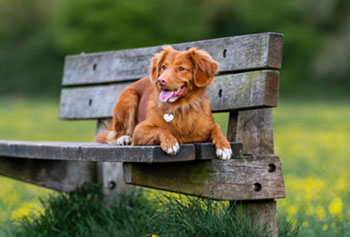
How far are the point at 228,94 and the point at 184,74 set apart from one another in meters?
0.45

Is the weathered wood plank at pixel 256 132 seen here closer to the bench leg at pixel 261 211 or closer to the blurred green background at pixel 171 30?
the bench leg at pixel 261 211

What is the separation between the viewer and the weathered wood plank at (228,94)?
294 cm

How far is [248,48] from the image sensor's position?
3.12 meters

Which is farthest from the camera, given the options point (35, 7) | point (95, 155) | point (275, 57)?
point (35, 7)

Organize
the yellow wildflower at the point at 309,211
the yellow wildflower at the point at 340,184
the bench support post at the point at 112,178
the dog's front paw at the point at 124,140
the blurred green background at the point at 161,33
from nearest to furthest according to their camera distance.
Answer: the dog's front paw at the point at 124,140 < the bench support post at the point at 112,178 < the yellow wildflower at the point at 309,211 < the yellow wildflower at the point at 340,184 < the blurred green background at the point at 161,33

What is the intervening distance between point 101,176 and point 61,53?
37081 millimetres

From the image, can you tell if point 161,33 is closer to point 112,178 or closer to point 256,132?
point 112,178

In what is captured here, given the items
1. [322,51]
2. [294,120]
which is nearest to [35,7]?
[322,51]

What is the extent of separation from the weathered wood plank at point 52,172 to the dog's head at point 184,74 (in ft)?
4.31

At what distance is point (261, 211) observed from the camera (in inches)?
117

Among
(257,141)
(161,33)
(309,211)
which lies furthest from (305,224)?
(161,33)

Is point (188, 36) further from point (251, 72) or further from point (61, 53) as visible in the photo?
point (251, 72)

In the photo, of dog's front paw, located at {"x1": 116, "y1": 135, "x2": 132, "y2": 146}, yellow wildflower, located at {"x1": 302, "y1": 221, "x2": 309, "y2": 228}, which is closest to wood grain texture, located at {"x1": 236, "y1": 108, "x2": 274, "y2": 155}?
dog's front paw, located at {"x1": 116, "y1": 135, "x2": 132, "y2": 146}

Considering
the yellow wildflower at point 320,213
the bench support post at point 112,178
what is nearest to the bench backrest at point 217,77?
the bench support post at point 112,178
